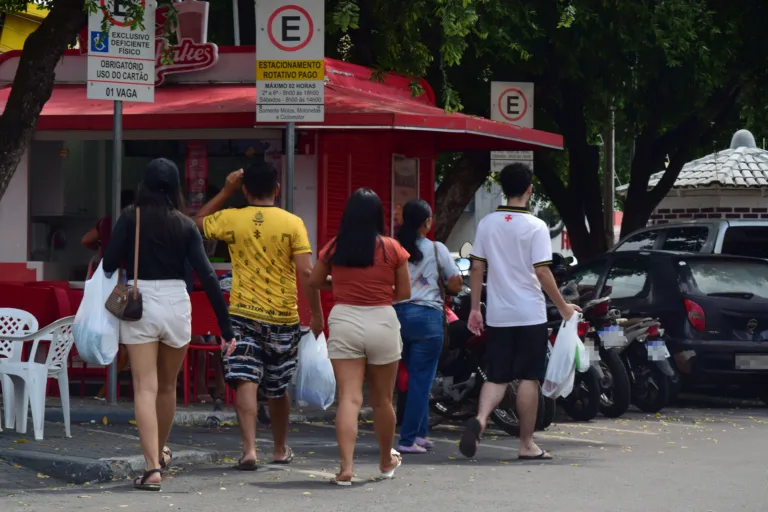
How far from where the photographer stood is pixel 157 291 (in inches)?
334

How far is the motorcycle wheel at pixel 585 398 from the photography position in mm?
12781

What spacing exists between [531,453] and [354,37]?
30.1 ft

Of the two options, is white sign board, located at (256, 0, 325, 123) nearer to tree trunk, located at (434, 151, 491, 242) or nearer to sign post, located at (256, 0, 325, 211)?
sign post, located at (256, 0, 325, 211)

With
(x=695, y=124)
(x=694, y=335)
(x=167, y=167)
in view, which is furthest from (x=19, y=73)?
(x=695, y=124)

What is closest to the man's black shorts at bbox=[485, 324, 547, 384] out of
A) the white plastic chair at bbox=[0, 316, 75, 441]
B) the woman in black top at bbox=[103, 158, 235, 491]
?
the woman in black top at bbox=[103, 158, 235, 491]

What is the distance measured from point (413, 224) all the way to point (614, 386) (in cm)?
348

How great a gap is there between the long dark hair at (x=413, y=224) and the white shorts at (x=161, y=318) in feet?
7.60

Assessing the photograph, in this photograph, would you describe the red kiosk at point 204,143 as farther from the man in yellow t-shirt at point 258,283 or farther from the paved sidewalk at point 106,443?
the man in yellow t-shirt at point 258,283

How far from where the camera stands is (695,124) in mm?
22766

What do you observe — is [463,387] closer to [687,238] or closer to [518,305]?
[518,305]

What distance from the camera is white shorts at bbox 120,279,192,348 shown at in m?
8.42

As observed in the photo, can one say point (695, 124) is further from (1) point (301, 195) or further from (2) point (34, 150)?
(2) point (34, 150)

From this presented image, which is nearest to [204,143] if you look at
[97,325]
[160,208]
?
[160,208]

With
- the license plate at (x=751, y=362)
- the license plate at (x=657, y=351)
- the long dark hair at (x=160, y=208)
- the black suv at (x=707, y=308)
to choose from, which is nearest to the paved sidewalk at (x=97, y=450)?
the long dark hair at (x=160, y=208)
